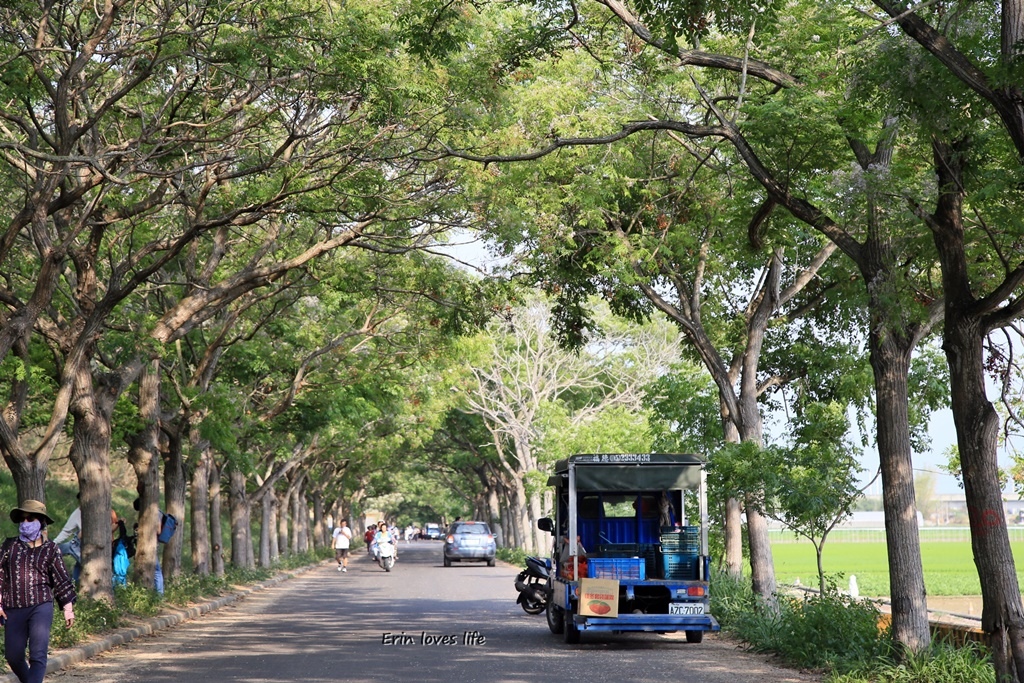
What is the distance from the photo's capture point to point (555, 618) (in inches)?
701

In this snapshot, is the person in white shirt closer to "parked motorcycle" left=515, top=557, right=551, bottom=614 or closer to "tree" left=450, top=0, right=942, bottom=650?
"parked motorcycle" left=515, top=557, right=551, bottom=614

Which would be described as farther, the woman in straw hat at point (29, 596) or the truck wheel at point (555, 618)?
the truck wheel at point (555, 618)

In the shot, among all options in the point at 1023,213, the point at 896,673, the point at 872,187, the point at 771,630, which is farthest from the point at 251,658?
the point at 1023,213

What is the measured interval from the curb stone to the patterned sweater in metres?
1.76

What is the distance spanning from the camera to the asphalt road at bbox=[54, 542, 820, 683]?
12609mm

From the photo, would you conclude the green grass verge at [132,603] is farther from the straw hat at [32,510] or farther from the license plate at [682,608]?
the license plate at [682,608]

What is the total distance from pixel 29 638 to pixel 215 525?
23.7m

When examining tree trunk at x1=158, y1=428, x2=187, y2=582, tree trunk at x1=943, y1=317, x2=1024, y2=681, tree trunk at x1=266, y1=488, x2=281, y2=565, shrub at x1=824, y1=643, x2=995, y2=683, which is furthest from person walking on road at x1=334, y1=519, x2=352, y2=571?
tree trunk at x1=943, y1=317, x2=1024, y2=681

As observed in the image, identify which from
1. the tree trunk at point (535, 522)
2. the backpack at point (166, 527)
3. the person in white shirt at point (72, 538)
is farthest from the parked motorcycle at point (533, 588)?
the tree trunk at point (535, 522)

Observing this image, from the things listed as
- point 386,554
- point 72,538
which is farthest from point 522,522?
point 72,538

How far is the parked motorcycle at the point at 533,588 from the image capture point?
20.7 m

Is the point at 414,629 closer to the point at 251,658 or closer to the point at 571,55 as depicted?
the point at 251,658

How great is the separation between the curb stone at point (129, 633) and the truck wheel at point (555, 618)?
232 inches

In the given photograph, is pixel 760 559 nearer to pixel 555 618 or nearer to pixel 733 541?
pixel 555 618
